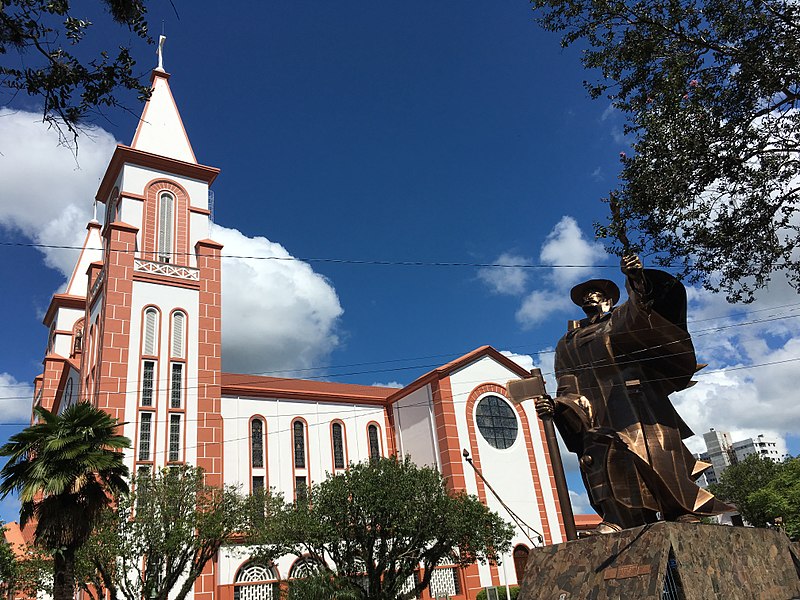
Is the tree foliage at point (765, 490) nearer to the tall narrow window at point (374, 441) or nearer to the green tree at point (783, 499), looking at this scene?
the green tree at point (783, 499)

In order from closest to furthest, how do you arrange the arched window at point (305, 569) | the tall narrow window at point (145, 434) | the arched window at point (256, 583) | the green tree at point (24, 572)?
1. the green tree at point (24, 572)
2. the arched window at point (305, 569)
3. the tall narrow window at point (145, 434)
4. the arched window at point (256, 583)

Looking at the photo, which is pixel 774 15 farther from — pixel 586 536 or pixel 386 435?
pixel 386 435

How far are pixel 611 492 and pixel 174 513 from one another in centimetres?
1435

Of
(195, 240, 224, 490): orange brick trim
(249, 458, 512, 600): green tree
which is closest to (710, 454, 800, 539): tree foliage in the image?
(249, 458, 512, 600): green tree

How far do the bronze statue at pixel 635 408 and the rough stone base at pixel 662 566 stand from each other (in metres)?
0.55

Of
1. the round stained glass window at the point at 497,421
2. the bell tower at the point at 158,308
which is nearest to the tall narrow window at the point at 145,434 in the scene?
the bell tower at the point at 158,308

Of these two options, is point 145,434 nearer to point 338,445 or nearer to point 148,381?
point 148,381

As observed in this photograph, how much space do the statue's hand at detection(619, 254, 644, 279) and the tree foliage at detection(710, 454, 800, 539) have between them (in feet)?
101

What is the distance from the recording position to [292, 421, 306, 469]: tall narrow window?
28.4m

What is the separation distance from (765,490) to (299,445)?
27954mm

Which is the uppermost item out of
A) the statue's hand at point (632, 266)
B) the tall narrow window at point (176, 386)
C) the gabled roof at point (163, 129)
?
the gabled roof at point (163, 129)

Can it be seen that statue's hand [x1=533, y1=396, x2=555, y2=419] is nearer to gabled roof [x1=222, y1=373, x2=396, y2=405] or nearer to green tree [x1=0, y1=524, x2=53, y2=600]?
green tree [x1=0, y1=524, x2=53, y2=600]

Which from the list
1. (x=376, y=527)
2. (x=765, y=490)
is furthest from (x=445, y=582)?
(x=765, y=490)

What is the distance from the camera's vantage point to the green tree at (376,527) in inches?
774
